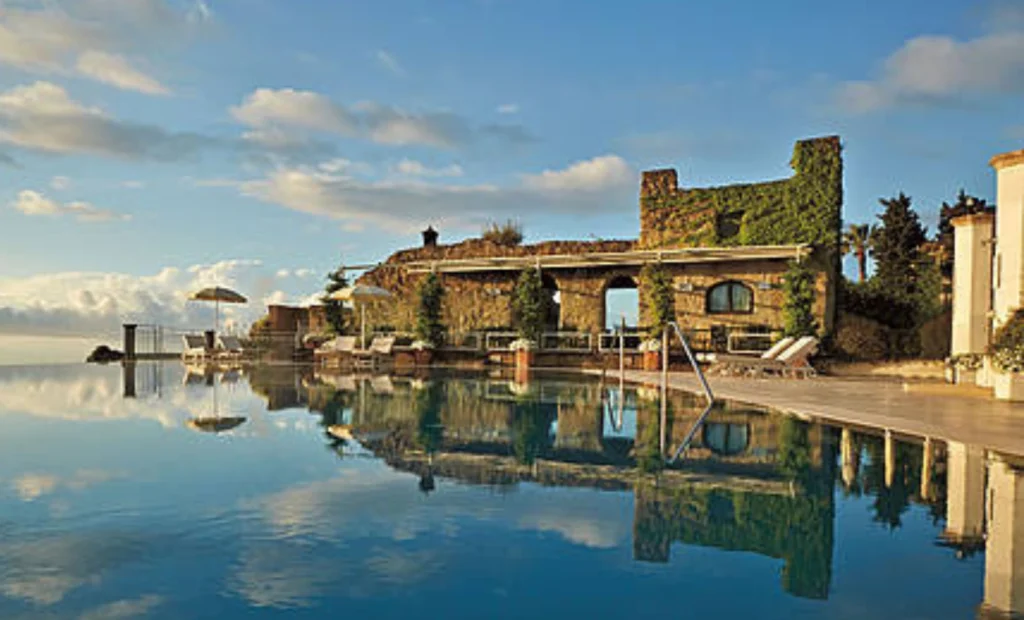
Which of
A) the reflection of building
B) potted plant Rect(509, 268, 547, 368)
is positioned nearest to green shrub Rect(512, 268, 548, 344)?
potted plant Rect(509, 268, 547, 368)

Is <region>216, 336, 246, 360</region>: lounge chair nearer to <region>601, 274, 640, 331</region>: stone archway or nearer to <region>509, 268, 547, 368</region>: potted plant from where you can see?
<region>509, 268, 547, 368</region>: potted plant

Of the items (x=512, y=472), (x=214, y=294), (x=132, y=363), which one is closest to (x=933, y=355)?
(x=512, y=472)

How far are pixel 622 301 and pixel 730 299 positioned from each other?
5426 millimetres

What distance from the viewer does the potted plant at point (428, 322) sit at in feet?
72.7

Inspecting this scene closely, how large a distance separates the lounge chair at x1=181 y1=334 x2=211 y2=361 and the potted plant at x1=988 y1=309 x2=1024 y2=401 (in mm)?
21424

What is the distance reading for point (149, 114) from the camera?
1234cm

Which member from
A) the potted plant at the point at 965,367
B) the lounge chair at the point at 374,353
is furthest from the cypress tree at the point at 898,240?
the lounge chair at the point at 374,353

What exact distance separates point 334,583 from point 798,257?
63.6ft

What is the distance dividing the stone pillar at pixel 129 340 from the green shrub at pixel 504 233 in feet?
40.3

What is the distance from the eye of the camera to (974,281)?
14.2 meters

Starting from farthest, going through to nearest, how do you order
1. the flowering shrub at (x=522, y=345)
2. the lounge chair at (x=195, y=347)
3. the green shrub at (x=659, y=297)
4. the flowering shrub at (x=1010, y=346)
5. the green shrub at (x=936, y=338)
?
1. the lounge chair at (x=195, y=347)
2. the flowering shrub at (x=522, y=345)
3. the green shrub at (x=659, y=297)
4. the green shrub at (x=936, y=338)
5. the flowering shrub at (x=1010, y=346)

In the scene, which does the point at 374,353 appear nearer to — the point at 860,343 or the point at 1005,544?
the point at 860,343

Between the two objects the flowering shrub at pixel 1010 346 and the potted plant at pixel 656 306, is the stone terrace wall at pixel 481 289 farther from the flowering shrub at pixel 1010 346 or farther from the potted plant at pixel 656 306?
the flowering shrub at pixel 1010 346

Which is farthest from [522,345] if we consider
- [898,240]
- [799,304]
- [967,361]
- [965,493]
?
[898,240]
